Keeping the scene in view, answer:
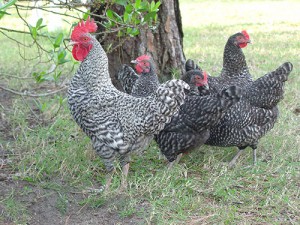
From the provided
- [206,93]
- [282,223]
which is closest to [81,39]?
[206,93]

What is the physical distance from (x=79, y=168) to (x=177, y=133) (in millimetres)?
1028

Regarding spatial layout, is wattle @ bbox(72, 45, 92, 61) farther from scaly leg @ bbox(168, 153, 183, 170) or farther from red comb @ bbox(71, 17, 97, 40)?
scaly leg @ bbox(168, 153, 183, 170)

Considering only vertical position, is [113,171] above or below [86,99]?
below

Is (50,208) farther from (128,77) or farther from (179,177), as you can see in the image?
(128,77)

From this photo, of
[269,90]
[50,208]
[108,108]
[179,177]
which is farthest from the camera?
[269,90]

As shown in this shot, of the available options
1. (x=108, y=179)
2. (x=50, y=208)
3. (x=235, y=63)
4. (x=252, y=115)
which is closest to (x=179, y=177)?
(x=108, y=179)

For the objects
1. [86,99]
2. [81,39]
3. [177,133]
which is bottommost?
[177,133]

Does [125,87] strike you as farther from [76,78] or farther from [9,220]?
[9,220]

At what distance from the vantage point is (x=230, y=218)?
385cm

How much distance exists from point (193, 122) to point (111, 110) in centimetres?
84

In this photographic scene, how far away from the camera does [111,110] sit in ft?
14.0

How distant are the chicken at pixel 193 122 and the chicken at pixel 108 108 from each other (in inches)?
10.1

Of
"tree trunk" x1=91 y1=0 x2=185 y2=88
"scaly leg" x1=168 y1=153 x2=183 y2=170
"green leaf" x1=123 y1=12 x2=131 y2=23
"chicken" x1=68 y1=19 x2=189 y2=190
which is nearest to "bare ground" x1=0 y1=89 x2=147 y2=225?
"chicken" x1=68 y1=19 x2=189 y2=190

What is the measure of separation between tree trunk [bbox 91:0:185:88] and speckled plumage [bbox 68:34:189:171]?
5.42 ft
